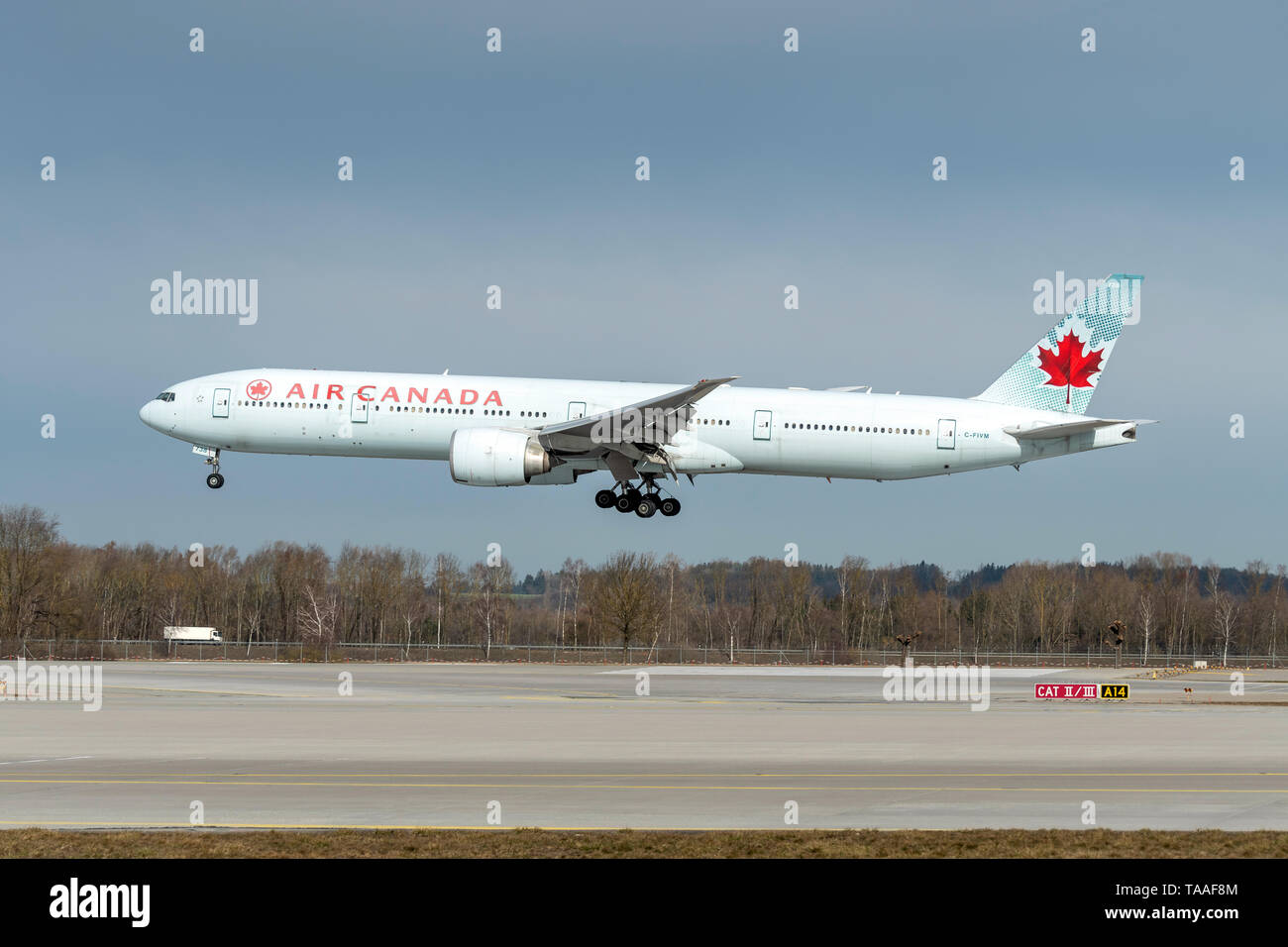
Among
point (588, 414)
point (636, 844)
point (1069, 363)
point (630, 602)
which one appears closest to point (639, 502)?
point (588, 414)

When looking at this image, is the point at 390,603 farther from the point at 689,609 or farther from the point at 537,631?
the point at 689,609

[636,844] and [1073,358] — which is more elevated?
[1073,358]

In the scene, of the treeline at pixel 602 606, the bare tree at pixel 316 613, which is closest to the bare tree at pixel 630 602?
the treeline at pixel 602 606

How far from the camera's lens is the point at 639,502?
49.4m

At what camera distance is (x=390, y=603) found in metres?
142

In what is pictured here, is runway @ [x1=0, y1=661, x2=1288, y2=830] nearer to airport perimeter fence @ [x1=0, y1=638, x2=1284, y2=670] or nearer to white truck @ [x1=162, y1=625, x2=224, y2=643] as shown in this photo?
airport perimeter fence @ [x1=0, y1=638, x2=1284, y2=670]

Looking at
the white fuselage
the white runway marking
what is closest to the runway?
the white runway marking

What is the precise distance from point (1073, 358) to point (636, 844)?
1577 inches

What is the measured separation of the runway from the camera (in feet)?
64.2

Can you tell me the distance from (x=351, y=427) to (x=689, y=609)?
119074mm

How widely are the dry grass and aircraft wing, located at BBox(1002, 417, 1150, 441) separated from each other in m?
30.3

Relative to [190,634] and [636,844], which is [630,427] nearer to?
[636,844]

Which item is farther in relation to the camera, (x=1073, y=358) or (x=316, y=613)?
(x=316, y=613)
